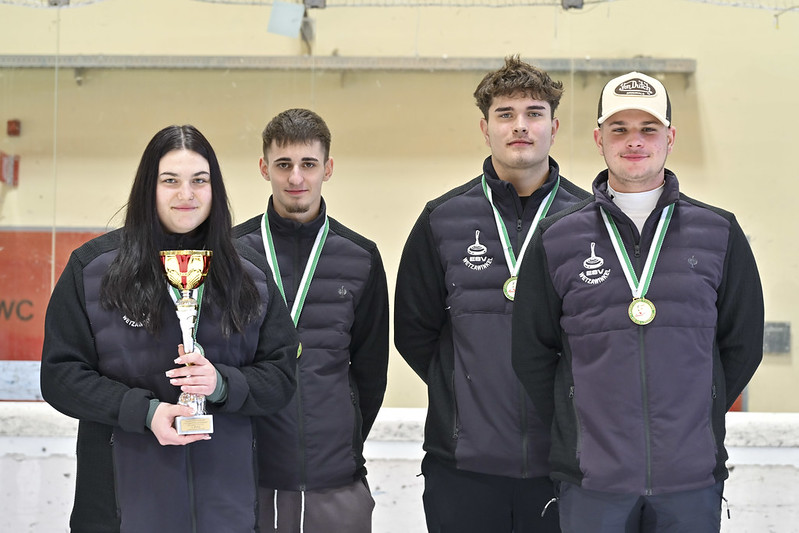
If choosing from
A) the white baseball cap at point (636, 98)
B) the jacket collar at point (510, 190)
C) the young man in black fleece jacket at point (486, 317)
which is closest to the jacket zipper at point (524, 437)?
the young man in black fleece jacket at point (486, 317)

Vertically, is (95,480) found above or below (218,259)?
below

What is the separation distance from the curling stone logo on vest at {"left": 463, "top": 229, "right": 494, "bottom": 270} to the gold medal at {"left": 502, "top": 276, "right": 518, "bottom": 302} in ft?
0.31

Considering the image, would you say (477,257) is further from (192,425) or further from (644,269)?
(192,425)

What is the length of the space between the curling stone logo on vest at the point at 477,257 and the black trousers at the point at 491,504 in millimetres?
661

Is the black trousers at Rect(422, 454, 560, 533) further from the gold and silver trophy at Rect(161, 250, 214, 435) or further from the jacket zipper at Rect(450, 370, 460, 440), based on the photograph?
the gold and silver trophy at Rect(161, 250, 214, 435)

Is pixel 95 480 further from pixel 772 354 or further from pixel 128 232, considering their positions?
pixel 772 354

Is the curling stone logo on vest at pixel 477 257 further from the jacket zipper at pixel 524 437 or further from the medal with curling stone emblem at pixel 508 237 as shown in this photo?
the jacket zipper at pixel 524 437

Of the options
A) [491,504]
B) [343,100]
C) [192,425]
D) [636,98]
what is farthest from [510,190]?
[343,100]

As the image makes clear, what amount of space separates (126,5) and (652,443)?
11.9ft

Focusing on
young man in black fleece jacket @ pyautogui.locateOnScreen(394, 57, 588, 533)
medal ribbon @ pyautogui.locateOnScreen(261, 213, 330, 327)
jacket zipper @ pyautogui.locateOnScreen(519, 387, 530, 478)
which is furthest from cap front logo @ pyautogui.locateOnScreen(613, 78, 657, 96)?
medal ribbon @ pyautogui.locateOnScreen(261, 213, 330, 327)

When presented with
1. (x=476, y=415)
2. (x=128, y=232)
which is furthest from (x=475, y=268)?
(x=128, y=232)

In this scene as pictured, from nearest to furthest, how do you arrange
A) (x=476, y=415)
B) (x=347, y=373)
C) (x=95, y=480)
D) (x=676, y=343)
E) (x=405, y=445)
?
(x=95, y=480) → (x=676, y=343) → (x=476, y=415) → (x=347, y=373) → (x=405, y=445)

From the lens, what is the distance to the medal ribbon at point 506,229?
109 inches

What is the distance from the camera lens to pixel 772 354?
438 centimetres
